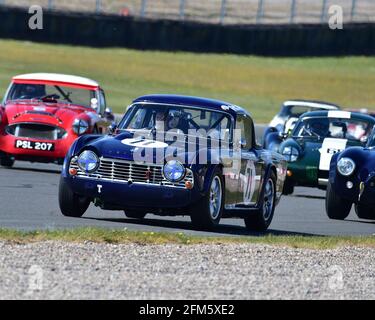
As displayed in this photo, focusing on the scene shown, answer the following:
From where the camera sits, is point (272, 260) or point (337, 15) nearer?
point (272, 260)

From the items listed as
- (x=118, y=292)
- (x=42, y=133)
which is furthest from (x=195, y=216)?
(x=42, y=133)

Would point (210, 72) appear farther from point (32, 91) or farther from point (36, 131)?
point (36, 131)

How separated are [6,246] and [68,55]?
31.2 m

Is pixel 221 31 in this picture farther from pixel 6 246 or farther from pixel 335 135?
pixel 6 246

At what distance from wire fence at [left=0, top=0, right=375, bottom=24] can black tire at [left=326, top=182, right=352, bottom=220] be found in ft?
79.7

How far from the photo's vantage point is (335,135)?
18.3 m

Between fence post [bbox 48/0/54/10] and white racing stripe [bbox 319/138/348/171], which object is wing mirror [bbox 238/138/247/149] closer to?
white racing stripe [bbox 319/138/348/171]

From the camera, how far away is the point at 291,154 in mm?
17531

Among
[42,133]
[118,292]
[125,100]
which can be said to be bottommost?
[125,100]

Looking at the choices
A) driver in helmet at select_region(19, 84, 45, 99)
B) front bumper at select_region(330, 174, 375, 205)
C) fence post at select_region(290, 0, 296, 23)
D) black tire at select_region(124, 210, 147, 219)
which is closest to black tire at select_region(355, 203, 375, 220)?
front bumper at select_region(330, 174, 375, 205)

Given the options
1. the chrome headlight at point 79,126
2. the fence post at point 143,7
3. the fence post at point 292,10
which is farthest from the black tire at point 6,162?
the fence post at point 292,10

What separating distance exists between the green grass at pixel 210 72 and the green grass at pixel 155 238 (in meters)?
25.1

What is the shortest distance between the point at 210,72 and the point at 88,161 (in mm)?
29272

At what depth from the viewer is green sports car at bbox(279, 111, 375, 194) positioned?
17.3 m
